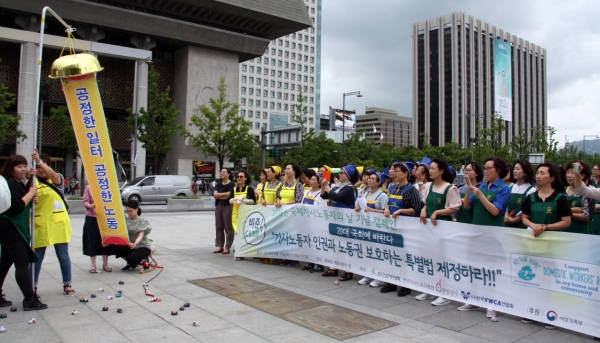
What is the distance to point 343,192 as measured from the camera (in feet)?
25.5

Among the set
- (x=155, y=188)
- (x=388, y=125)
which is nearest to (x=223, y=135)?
(x=155, y=188)

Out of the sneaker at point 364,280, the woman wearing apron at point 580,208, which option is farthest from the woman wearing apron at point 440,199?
the woman wearing apron at point 580,208

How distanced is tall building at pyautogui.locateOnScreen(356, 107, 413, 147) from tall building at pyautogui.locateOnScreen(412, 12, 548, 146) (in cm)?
5376

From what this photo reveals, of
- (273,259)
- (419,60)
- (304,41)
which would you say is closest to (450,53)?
(419,60)

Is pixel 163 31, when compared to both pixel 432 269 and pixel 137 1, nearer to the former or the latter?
pixel 137 1

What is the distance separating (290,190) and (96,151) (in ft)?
11.6

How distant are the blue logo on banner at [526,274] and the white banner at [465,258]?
0.04 feet

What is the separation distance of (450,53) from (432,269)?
399ft

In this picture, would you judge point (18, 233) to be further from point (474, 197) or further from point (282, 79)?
point (282, 79)

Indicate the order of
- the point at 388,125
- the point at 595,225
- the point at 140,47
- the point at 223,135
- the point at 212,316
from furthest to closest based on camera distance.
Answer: the point at 388,125 → the point at 140,47 → the point at 223,135 → the point at 595,225 → the point at 212,316

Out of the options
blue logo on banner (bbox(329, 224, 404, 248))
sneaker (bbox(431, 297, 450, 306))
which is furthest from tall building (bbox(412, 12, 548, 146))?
sneaker (bbox(431, 297, 450, 306))

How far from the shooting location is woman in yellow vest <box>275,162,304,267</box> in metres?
9.05

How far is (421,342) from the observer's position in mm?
4742

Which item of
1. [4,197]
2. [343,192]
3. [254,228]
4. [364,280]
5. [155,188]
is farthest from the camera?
[155,188]
